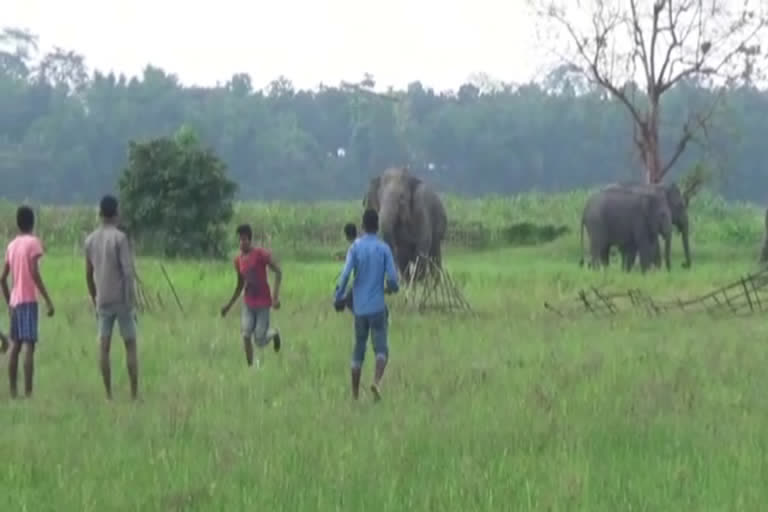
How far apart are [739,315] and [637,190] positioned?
12.8 m

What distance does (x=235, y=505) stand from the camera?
751cm

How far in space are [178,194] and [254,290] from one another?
22.4m

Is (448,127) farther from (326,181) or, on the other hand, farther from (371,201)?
(371,201)

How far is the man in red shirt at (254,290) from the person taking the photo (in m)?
14.1

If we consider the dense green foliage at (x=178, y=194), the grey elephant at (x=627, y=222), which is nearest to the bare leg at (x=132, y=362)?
the grey elephant at (x=627, y=222)

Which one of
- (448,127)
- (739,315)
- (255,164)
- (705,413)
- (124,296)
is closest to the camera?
(705,413)

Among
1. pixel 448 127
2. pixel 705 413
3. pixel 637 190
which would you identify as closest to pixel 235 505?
pixel 705 413

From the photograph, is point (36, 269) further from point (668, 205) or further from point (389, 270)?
point (668, 205)

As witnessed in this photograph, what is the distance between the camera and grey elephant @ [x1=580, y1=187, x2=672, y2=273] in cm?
3186

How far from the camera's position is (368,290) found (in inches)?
477

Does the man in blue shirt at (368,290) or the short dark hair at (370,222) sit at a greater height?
the short dark hair at (370,222)

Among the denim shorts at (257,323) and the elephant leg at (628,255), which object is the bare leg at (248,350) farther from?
the elephant leg at (628,255)

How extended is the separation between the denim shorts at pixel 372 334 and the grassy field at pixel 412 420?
0.30 meters

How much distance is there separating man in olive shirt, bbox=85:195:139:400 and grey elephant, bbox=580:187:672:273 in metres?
20.4
